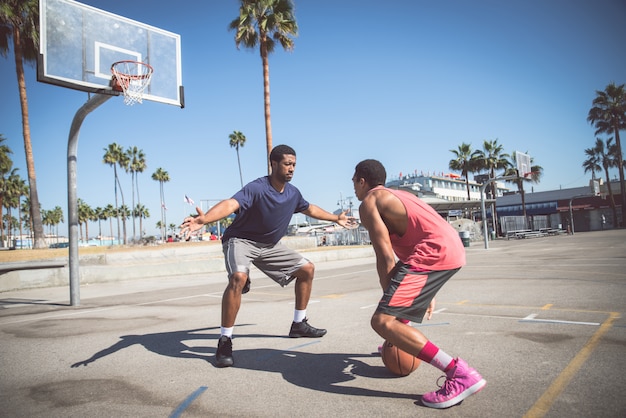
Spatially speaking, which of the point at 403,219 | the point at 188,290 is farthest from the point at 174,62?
the point at 403,219

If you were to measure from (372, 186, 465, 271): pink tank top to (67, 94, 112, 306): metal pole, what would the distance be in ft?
22.6

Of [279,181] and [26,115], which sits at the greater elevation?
[26,115]

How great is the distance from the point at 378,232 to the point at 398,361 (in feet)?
3.71

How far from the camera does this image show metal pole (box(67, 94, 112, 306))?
24.9 ft

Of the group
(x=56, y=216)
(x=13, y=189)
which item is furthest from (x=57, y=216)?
(x=13, y=189)

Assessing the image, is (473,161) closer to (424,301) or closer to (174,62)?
(174,62)

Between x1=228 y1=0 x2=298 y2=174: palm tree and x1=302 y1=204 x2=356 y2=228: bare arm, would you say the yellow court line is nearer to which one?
x1=302 y1=204 x2=356 y2=228: bare arm

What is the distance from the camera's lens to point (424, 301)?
9.26ft

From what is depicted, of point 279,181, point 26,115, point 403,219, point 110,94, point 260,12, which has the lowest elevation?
point 403,219

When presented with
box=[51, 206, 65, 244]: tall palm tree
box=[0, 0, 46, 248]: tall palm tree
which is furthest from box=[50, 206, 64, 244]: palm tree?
box=[0, 0, 46, 248]: tall palm tree

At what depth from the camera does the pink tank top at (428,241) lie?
2857 millimetres

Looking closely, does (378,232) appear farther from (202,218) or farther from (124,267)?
(124,267)

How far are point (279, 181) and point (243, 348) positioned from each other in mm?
1940

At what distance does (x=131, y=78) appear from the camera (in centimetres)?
885
